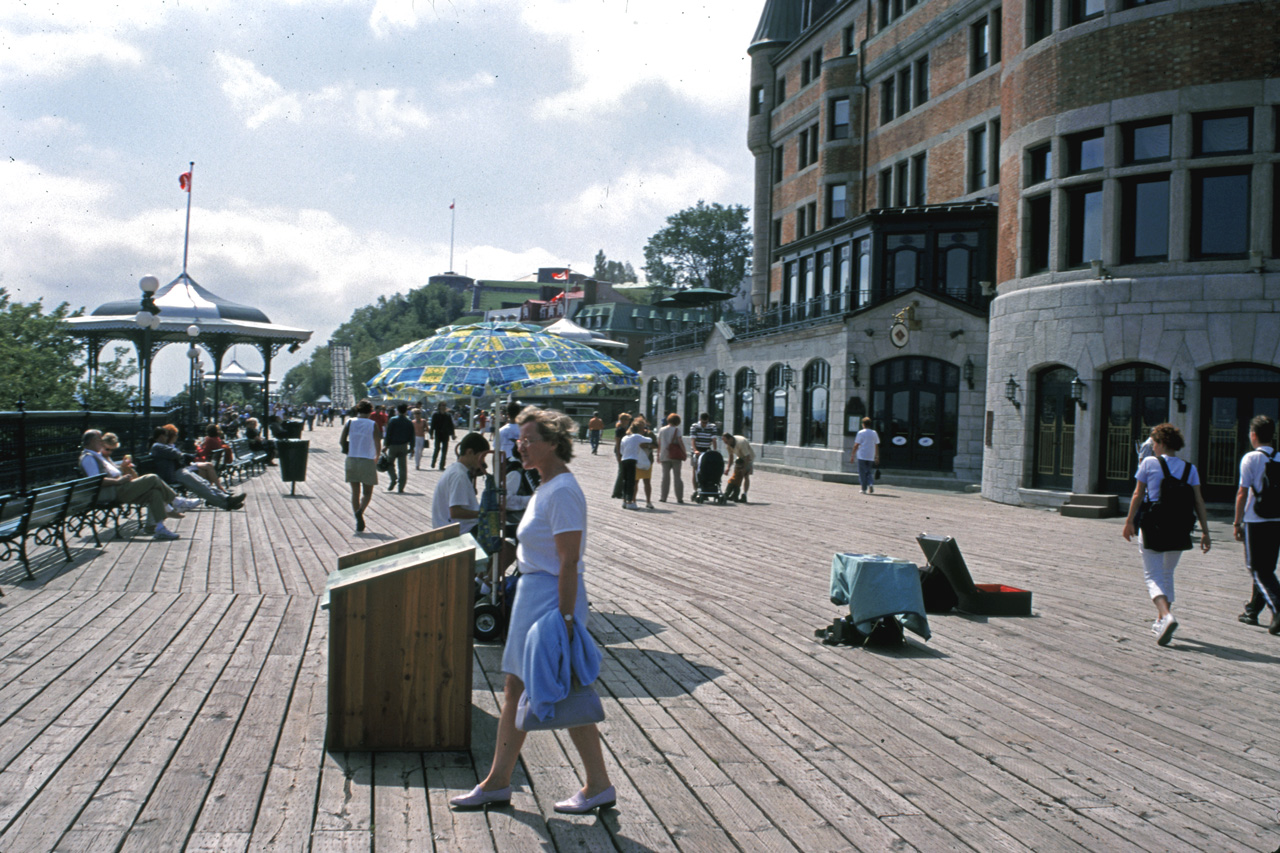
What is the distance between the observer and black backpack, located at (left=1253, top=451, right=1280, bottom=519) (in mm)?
8844

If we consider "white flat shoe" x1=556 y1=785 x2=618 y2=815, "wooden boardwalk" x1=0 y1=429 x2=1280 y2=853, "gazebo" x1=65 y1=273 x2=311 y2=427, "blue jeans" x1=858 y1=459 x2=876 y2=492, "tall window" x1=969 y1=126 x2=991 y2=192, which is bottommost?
"wooden boardwalk" x1=0 y1=429 x2=1280 y2=853

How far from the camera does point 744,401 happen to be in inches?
1545

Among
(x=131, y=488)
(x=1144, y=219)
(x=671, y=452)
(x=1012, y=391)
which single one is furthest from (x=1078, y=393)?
(x=131, y=488)

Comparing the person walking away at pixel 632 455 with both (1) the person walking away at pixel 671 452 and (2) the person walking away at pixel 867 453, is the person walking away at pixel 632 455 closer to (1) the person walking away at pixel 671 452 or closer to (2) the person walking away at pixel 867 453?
(1) the person walking away at pixel 671 452

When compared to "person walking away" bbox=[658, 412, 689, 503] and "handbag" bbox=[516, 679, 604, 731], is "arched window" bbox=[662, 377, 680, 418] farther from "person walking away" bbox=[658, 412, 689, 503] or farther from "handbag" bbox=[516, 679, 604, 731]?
"handbag" bbox=[516, 679, 604, 731]

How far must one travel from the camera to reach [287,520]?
15.8 metres

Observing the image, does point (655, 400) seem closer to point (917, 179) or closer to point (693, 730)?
point (917, 179)

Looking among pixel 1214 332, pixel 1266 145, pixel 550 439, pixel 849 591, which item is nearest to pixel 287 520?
pixel 849 591

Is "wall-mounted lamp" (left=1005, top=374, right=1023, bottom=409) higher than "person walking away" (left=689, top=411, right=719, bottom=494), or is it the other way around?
"wall-mounted lamp" (left=1005, top=374, right=1023, bottom=409)

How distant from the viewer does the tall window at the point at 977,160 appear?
30416 mm

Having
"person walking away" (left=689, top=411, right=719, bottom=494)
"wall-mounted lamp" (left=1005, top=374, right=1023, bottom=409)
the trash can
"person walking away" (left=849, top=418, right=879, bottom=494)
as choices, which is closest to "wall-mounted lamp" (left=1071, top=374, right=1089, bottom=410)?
"wall-mounted lamp" (left=1005, top=374, right=1023, bottom=409)

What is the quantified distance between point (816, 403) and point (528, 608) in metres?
29.1

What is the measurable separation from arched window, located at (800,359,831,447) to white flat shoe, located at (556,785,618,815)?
90.9 feet

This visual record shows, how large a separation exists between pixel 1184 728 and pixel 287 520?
13.0m
